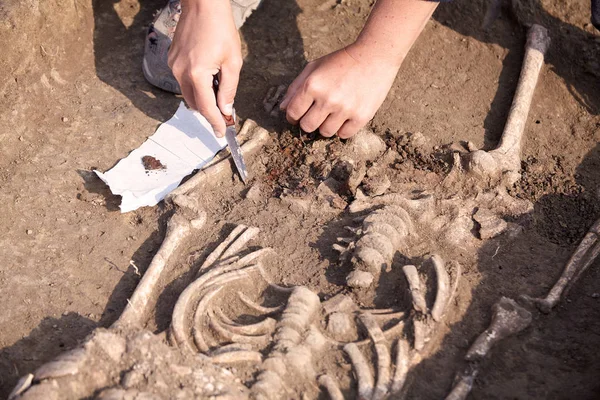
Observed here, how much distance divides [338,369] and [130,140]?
75.1 inches

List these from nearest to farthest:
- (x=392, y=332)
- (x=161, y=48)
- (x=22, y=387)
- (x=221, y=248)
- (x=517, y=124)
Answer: (x=22, y=387) < (x=392, y=332) < (x=221, y=248) < (x=517, y=124) < (x=161, y=48)

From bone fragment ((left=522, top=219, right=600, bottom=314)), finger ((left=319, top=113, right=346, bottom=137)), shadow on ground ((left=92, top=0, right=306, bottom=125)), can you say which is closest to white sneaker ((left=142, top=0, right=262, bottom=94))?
shadow on ground ((left=92, top=0, right=306, bottom=125))

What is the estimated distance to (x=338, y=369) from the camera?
2.73m

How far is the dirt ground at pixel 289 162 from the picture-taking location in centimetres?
302

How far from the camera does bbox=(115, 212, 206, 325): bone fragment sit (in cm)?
294

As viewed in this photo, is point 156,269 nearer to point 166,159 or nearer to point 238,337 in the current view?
point 238,337

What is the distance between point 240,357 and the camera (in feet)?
8.71

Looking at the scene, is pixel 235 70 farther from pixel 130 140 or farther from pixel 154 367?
pixel 154 367

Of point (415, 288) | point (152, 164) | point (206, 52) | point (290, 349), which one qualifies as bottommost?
point (152, 164)

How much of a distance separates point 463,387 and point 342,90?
1.58 metres

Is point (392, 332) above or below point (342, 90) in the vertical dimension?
below

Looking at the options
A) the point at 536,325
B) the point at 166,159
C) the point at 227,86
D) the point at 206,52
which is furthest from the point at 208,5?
the point at 536,325

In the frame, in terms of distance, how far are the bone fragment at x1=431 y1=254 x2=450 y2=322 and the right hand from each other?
4.19ft

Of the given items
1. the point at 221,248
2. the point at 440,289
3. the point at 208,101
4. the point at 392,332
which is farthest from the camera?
the point at 208,101
